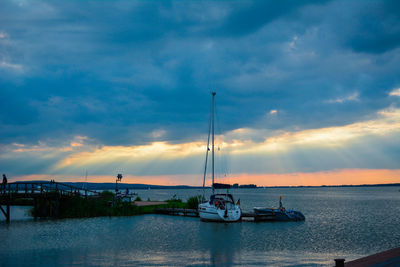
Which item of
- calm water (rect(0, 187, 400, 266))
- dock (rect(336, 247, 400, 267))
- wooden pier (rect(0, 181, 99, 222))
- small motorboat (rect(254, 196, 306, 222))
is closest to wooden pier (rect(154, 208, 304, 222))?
small motorboat (rect(254, 196, 306, 222))

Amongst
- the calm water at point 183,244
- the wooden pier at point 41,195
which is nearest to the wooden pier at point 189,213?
the calm water at point 183,244

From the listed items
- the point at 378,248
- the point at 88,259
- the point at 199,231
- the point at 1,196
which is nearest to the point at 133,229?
the point at 199,231

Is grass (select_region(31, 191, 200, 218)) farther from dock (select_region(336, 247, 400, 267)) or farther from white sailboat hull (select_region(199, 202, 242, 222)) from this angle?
dock (select_region(336, 247, 400, 267))

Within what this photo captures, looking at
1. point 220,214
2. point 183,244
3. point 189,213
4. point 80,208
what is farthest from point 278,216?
point 80,208

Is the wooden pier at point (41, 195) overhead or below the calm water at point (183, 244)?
overhead

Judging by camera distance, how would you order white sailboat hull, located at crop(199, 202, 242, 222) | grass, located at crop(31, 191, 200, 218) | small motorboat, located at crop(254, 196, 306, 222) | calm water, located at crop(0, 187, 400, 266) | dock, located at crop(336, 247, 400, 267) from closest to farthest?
dock, located at crop(336, 247, 400, 267), calm water, located at crop(0, 187, 400, 266), white sailboat hull, located at crop(199, 202, 242, 222), small motorboat, located at crop(254, 196, 306, 222), grass, located at crop(31, 191, 200, 218)

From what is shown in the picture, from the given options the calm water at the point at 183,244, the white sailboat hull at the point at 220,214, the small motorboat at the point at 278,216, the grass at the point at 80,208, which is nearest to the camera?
the calm water at the point at 183,244

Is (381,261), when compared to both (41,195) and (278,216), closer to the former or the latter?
(278,216)

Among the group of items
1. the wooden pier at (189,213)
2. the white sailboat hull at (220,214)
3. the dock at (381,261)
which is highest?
the dock at (381,261)

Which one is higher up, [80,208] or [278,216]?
[80,208]

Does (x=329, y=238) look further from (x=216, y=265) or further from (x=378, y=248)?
(x=216, y=265)

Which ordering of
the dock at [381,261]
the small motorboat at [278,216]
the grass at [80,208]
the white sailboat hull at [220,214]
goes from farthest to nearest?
the grass at [80,208] < the small motorboat at [278,216] < the white sailboat hull at [220,214] < the dock at [381,261]

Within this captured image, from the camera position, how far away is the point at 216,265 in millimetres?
21109

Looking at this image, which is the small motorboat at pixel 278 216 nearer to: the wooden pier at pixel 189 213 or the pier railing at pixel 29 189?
the wooden pier at pixel 189 213
